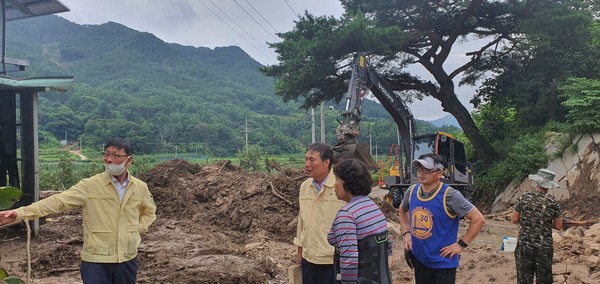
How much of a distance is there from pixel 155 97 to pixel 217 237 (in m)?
57.1

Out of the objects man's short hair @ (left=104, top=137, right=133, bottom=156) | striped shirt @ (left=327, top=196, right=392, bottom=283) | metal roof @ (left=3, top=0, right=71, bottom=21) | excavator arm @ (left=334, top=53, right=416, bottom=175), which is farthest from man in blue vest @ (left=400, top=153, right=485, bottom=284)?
metal roof @ (left=3, top=0, right=71, bottom=21)

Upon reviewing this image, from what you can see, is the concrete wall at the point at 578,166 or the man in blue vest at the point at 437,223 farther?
the concrete wall at the point at 578,166

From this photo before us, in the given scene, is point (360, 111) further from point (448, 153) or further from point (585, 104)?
point (585, 104)

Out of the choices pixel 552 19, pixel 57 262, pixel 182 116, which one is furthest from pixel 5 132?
pixel 182 116

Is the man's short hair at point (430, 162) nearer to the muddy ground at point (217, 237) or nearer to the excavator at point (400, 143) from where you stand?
the muddy ground at point (217, 237)

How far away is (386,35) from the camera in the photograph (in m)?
14.1

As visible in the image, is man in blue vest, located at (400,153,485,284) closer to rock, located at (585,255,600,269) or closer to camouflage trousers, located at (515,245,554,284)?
camouflage trousers, located at (515,245,554,284)

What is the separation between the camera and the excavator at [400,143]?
356 inches

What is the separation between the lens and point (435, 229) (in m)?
3.13

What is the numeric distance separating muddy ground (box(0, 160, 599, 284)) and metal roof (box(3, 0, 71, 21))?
13.1 feet

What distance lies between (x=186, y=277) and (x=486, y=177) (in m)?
12.0

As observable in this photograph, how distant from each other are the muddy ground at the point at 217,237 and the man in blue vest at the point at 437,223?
9.36 ft

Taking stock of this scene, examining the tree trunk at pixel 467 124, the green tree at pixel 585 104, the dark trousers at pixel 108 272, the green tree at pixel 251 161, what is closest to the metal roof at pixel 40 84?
the dark trousers at pixel 108 272

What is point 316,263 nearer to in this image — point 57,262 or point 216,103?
point 57,262
